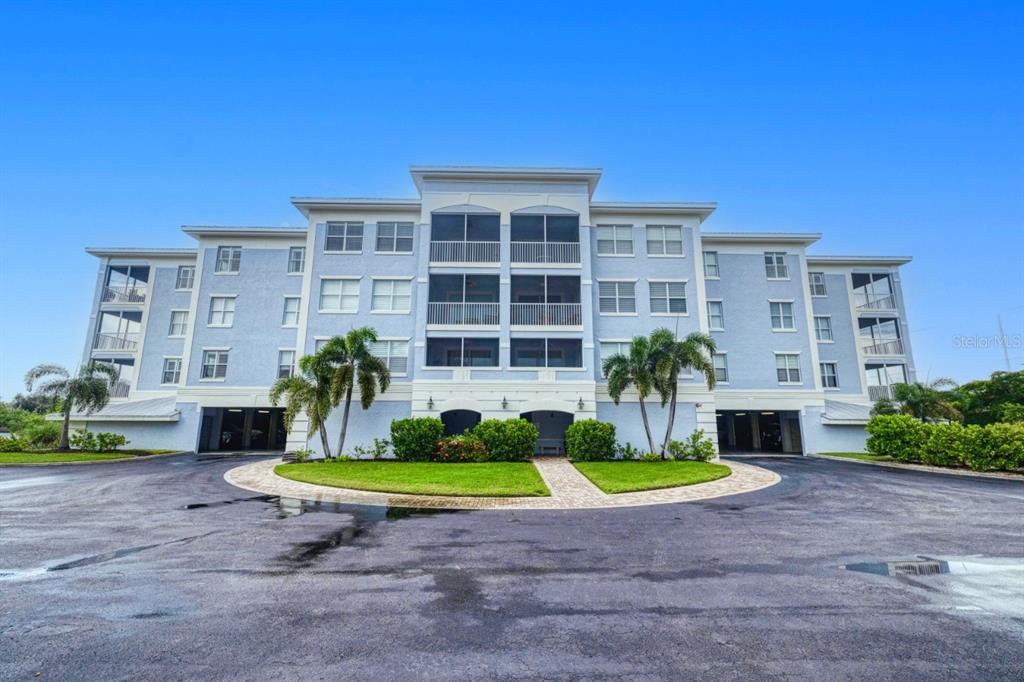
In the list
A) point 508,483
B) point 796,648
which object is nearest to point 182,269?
point 508,483

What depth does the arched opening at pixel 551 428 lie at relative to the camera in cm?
2486

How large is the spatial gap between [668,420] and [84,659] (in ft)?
70.9

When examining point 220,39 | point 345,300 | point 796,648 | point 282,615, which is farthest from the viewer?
point 345,300

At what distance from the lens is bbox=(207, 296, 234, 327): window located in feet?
86.5

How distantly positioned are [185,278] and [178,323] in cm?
322

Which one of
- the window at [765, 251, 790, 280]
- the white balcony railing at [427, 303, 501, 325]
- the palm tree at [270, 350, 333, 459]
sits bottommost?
the palm tree at [270, 350, 333, 459]

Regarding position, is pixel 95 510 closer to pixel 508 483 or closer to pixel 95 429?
pixel 508 483

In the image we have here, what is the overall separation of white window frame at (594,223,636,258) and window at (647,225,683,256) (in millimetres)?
1031

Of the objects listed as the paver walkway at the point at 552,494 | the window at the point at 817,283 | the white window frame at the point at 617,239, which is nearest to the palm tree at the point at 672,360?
the paver walkway at the point at 552,494

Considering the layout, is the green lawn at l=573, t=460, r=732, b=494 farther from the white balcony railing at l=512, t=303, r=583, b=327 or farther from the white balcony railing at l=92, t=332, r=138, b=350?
the white balcony railing at l=92, t=332, r=138, b=350

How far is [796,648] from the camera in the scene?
4012 mm

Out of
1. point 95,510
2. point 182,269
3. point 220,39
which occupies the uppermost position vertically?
point 220,39

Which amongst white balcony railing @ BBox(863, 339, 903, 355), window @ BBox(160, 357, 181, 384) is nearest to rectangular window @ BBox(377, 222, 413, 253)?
window @ BBox(160, 357, 181, 384)

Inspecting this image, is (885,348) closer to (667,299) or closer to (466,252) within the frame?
(667,299)
